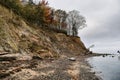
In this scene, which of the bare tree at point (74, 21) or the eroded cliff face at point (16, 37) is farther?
the bare tree at point (74, 21)

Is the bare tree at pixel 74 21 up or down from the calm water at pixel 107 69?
up

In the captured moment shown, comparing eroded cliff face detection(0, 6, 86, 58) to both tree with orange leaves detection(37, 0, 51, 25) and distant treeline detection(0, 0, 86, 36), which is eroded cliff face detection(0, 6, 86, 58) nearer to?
distant treeline detection(0, 0, 86, 36)

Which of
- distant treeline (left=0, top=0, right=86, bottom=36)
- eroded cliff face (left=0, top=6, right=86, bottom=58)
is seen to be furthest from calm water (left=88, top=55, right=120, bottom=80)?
distant treeline (left=0, top=0, right=86, bottom=36)

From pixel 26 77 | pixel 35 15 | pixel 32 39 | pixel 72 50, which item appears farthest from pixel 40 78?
pixel 72 50

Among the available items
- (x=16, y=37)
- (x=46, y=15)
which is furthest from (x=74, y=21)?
(x=16, y=37)

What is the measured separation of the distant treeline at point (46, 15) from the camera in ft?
246

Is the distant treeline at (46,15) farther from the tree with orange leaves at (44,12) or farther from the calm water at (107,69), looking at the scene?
the calm water at (107,69)

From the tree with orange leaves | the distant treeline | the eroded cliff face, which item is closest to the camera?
the eroded cliff face

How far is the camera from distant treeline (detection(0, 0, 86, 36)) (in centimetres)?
7500

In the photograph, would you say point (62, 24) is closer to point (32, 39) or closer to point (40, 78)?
point (32, 39)

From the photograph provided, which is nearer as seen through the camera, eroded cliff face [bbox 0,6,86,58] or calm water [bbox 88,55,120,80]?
calm water [bbox 88,55,120,80]

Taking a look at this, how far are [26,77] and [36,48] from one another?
106 feet

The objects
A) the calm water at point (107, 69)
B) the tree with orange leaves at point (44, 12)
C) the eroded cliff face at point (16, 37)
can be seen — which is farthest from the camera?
the tree with orange leaves at point (44, 12)

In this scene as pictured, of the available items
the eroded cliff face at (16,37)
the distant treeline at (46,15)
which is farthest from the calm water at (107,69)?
the distant treeline at (46,15)
